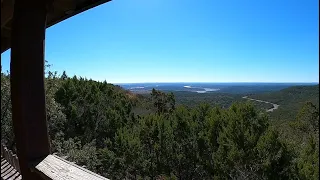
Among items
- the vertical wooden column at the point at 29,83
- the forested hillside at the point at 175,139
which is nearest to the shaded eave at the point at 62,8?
the vertical wooden column at the point at 29,83

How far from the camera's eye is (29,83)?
3.85 feet

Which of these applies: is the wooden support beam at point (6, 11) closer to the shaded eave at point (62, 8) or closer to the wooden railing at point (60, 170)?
the shaded eave at point (62, 8)

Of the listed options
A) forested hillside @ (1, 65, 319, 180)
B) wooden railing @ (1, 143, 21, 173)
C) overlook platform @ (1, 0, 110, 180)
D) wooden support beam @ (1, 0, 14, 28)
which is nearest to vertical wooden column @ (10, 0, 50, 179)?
overlook platform @ (1, 0, 110, 180)

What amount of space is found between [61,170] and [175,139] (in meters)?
16.5

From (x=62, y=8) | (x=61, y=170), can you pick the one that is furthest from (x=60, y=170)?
(x=62, y=8)

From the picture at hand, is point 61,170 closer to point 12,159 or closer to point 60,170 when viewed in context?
point 60,170

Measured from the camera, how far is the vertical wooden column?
3.81 feet

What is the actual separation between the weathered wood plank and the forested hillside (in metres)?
10.7

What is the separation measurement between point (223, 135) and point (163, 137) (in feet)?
11.4

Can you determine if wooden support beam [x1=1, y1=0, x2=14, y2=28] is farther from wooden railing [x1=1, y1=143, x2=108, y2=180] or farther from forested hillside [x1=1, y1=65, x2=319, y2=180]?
forested hillside [x1=1, y1=65, x2=319, y2=180]

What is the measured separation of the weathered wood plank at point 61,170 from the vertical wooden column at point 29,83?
0.38 feet

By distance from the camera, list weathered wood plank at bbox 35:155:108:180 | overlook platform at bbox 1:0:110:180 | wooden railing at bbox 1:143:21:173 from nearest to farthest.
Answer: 1. weathered wood plank at bbox 35:155:108:180
2. overlook platform at bbox 1:0:110:180
3. wooden railing at bbox 1:143:21:173

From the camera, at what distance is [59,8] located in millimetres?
1391

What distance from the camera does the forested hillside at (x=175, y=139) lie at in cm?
1367
